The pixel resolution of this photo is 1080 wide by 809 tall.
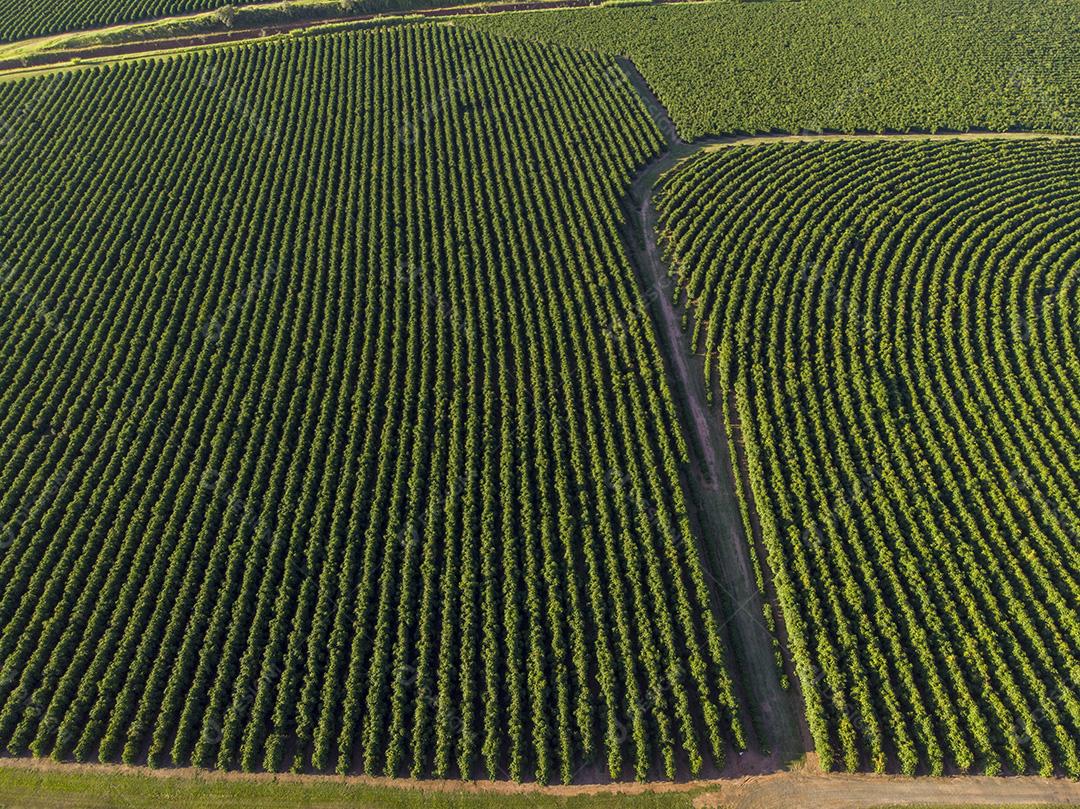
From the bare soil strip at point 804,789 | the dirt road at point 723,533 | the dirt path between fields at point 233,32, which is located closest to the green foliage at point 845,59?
the dirt path between fields at point 233,32

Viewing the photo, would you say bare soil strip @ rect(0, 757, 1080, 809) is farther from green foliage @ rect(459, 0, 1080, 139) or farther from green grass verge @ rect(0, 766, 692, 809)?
green foliage @ rect(459, 0, 1080, 139)

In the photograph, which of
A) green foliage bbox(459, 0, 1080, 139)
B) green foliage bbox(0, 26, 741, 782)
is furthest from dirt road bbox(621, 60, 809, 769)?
green foliage bbox(459, 0, 1080, 139)

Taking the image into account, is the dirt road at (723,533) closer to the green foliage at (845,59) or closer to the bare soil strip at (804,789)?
the bare soil strip at (804,789)

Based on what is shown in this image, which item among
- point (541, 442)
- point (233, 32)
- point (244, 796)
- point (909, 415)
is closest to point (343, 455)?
point (541, 442)

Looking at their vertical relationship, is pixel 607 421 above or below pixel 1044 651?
above

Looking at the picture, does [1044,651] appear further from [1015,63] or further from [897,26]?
[897,26]

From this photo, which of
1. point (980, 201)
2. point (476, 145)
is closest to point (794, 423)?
point (980, 201)
